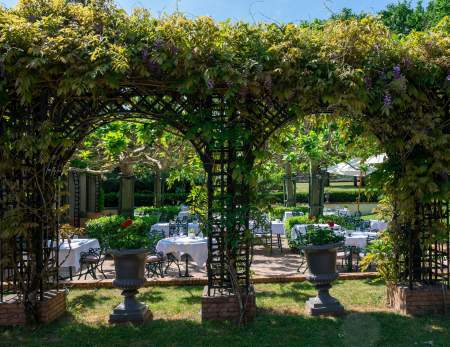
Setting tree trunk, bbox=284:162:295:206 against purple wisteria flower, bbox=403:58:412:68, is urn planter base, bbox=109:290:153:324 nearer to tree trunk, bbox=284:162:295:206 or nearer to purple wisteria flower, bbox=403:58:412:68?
purple wisteria flower, bbox=403:58:412:68

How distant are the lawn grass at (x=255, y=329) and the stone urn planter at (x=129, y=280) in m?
0.17

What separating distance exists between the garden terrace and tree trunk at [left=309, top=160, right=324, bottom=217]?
6.77 meters

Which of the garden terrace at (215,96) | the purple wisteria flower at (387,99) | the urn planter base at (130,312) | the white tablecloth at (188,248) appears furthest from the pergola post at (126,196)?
the purple wisteria flower at (387,99)

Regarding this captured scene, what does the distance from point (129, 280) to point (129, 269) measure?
133 mm

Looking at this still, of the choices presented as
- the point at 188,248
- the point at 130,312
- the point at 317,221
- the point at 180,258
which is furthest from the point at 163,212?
the point at 130,312

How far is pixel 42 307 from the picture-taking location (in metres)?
5.76

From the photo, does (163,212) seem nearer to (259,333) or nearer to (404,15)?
(259,333)

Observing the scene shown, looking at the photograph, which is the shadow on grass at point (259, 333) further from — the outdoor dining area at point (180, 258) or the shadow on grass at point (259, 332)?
the outdoor dining area at point (180, 258)

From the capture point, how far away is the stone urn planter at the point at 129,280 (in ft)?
19.2

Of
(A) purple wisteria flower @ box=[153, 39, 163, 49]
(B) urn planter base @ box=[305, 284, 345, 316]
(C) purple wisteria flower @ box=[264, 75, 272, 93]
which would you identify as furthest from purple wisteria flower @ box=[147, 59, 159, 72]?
(B) urn planter base @ box=[305, 284, 345, 316]

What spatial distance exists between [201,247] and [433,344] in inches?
201

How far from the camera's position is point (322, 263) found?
6082 millimetres

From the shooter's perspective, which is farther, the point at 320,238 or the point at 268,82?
the point at 320,238

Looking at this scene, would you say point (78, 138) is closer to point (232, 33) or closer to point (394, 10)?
point (232, 33)
